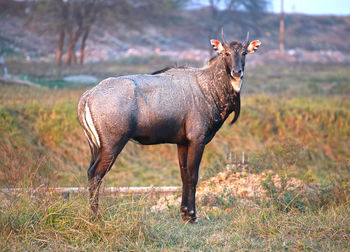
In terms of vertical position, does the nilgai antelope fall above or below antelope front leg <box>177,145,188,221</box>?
above

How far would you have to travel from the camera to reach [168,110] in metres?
5.62

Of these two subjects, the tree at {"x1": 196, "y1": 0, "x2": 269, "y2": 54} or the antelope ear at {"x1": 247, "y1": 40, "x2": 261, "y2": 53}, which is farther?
the tree at {"x1": 196, "y1": 0, "x2": 269, "y2": 54}

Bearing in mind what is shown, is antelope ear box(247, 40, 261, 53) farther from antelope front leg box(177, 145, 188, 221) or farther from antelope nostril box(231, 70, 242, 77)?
antelope front leg box(177, 145, 188, 221)

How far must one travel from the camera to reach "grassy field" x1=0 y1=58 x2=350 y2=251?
476cm

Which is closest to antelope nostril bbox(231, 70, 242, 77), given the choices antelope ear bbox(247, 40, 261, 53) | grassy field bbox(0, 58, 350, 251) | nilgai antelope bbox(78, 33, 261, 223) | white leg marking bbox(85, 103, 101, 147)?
nilgai antelope bbox(78, 33, 261, 223)

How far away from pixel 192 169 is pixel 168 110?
Result: 84 centimetres

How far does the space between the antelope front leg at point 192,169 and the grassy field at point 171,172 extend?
0.22 metres

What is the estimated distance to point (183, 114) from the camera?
574cm

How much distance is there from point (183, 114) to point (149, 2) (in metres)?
24.8

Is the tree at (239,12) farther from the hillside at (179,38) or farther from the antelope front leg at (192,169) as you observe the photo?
the antelope front leg at (192,169)

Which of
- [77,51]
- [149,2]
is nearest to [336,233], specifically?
[149,2]

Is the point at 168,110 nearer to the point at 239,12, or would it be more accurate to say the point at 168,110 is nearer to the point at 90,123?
the point at 90,123

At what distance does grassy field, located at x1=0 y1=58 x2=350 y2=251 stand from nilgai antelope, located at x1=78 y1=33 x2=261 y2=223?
1.70ft

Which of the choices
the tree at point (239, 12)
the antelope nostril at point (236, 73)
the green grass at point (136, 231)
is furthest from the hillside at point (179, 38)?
the green grass at point (136, 231)
